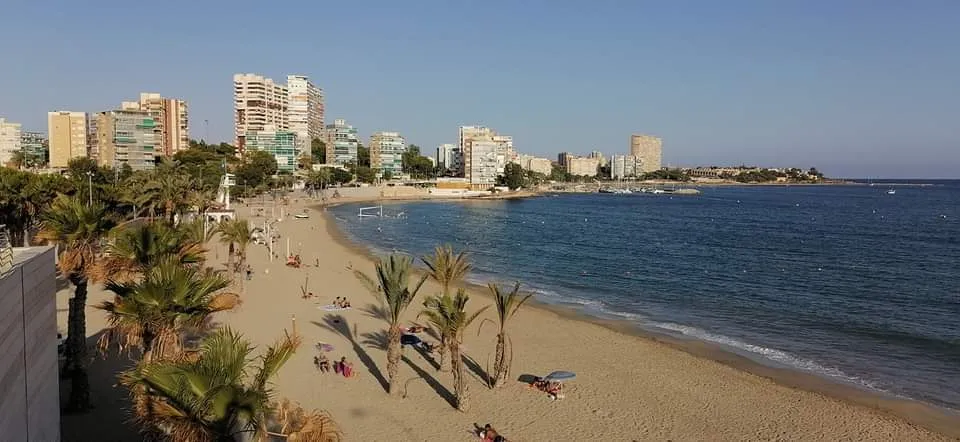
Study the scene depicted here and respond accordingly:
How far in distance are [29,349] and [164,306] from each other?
2013 mm

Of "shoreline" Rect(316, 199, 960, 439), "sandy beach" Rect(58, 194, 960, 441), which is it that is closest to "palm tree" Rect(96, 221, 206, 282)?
"sandy beach" Rect(58, 194, 960, 441)

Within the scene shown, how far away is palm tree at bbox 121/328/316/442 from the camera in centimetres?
646

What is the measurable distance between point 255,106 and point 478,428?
178666 millimetres

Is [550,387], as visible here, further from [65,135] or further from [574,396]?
[65,135]

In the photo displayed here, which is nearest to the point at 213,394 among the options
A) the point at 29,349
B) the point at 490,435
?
the point at 29,349

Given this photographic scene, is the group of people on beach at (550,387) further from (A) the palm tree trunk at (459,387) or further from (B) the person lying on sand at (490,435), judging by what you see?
(B) the person lying on sand at (490,435)

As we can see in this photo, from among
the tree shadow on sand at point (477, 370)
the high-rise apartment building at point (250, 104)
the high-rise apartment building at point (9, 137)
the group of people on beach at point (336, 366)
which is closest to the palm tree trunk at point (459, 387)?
the tree shadow on sand at point (477, 370)

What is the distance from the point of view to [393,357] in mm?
14930

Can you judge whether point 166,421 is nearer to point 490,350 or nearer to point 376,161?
point 490,350

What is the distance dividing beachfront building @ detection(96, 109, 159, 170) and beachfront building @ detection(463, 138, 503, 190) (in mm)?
72396

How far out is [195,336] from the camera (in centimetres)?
1847

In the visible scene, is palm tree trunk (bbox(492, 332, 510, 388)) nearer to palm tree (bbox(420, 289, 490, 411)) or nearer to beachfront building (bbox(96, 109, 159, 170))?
palm tree (bbox(420, 289, 490, 411))

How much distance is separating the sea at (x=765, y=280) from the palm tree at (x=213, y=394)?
17.2 m

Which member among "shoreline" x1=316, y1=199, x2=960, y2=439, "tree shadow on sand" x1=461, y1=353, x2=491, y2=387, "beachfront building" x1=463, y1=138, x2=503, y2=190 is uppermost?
"beachfront building" x1=463, y1=138, x2=503, y2=190
